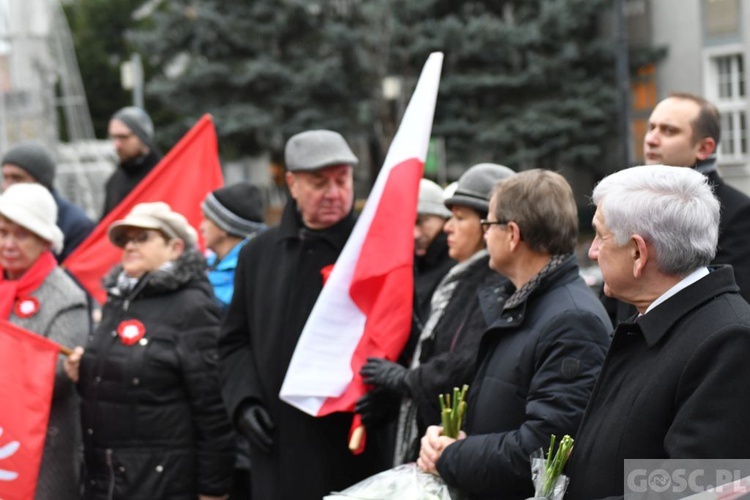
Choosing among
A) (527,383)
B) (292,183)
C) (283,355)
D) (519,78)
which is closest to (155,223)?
(292,183)

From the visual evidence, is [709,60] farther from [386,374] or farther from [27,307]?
[386,374]

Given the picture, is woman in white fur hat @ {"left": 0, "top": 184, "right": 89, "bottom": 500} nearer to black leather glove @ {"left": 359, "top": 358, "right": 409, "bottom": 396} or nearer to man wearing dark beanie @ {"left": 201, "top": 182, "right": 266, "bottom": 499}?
man wearing dark beanie @ {"left": 201, "top": 182, "right": 266, "bottom": 499}

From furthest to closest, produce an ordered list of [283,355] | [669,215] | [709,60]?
[709,60], [283,355], [669,215]

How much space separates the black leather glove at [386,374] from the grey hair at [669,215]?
1.63m

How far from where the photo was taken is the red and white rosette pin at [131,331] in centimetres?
476

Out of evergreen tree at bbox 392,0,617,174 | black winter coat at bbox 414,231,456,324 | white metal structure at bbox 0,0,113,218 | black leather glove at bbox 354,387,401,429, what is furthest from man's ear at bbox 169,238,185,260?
evergreen tree at bbox 392,0,617,174

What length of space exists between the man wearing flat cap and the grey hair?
2.15 m

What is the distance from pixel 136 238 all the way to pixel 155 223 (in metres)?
0.12

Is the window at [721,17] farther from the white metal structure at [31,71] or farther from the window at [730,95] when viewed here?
the white metal structure at [31,71]

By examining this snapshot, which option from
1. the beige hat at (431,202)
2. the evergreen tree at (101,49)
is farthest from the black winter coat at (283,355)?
the evergreen tree at (101,49)

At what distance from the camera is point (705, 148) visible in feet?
14.6

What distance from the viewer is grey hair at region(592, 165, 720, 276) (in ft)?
8.63

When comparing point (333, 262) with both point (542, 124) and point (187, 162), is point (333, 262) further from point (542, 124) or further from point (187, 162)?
point (542, 124)

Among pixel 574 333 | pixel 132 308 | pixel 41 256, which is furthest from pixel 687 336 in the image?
pixel 41 256
